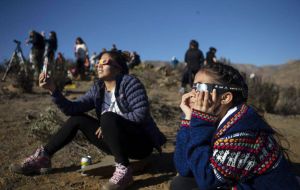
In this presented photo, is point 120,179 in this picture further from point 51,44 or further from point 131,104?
point 51,44

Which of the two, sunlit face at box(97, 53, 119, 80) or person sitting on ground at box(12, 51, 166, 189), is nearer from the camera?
person sitting on ground at box(12, 51, 166, 189)

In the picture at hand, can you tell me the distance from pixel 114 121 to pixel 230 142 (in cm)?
127

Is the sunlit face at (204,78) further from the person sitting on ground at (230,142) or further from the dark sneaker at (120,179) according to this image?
the dark sneaker at (120,179)

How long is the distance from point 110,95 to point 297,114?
6.01 metres

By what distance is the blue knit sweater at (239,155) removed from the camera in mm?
1620

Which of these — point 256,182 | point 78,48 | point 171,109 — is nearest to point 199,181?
point 256,182

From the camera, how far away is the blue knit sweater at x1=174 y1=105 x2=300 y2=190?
162 cm

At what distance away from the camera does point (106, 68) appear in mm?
3029

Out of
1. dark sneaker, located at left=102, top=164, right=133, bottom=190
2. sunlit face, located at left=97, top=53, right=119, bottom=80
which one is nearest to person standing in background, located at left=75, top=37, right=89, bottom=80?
sunlit face, located at left=97, top=53, right=119, bottom=80

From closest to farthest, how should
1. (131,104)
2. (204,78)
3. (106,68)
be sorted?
(204,78)
(131,104)
(106,68)

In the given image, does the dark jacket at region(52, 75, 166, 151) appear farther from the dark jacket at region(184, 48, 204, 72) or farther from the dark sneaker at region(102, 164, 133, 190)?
the dark jacket at region(184, 48, 204, 72)

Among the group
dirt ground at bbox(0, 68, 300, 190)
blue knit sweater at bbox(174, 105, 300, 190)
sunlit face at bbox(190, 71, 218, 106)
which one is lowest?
dirt ground at bbox(0, 68, 300, 190)

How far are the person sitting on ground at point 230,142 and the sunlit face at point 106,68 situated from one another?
1.35 metres

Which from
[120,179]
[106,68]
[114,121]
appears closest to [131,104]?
[114,121]
